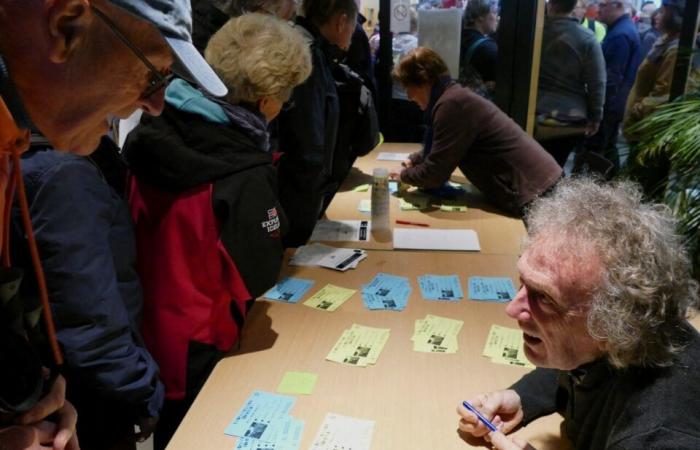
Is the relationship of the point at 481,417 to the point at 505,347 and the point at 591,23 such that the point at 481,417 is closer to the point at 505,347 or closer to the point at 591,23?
the point at 505,347

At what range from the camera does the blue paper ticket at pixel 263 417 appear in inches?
47.8

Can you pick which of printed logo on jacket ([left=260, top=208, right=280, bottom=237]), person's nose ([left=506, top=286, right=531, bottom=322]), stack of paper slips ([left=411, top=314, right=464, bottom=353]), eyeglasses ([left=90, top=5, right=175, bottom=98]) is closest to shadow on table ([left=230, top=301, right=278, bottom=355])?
printed logo on jacket ([left=260, top=208, right=280, bottom=237])

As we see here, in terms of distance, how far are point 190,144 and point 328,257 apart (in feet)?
2.48

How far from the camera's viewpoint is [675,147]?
218 centimetres

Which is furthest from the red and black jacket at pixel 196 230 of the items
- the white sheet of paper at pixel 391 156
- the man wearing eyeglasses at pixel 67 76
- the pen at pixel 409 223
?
the white sheet of paper at pixel 391 156

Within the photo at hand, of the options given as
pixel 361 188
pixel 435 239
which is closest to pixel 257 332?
pixel 435 239

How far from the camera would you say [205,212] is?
1.50 metres

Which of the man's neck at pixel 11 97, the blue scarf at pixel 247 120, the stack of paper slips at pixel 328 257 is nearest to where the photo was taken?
the man's neck at pixel 11 97

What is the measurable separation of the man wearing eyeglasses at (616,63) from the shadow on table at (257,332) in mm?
3040

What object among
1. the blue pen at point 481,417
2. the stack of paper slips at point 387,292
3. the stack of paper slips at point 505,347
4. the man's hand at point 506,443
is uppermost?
the blue pen at point 481,417

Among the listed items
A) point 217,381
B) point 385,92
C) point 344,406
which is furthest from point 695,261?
point 385,92

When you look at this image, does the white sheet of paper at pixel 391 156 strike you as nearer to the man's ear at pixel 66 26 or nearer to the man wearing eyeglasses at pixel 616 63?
the man wearing eyeglasses at pixel 616 63

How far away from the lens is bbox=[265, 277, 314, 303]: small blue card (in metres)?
1.82

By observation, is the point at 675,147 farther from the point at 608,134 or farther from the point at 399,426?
the point at 608,134
